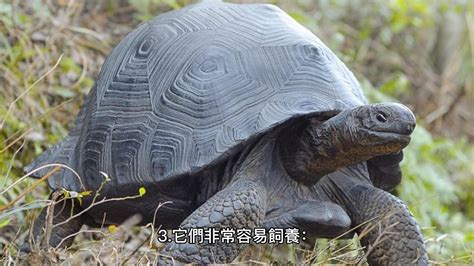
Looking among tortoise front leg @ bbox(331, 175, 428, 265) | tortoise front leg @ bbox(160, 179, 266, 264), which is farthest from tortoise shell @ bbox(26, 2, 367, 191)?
Answer: tortoise front leg @ bbox(331, 175, 428, 265)

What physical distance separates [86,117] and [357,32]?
558cm

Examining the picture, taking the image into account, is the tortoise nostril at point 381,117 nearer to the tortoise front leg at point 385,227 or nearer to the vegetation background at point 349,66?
the tortoise front leg at point 385,227

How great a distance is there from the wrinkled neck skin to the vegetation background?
0.30 metres

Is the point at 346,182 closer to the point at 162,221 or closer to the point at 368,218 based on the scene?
the point at 368,218

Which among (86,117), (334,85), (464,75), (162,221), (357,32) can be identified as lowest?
(464,75)

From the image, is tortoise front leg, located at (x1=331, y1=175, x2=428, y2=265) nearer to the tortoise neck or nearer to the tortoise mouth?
the tortoise neck

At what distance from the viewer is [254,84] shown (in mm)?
3467

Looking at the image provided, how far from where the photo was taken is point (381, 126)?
3.21 m

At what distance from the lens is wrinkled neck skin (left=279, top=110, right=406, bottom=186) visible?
3287mm

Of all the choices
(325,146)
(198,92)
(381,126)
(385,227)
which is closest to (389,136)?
(381,126)

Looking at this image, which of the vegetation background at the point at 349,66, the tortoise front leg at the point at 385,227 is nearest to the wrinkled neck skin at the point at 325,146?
the tortoise front leg at the point at 385,227

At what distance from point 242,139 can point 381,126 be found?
495 millimetres

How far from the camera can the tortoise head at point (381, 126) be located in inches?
125

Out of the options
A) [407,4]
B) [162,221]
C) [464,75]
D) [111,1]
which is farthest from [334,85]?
[464,75]
